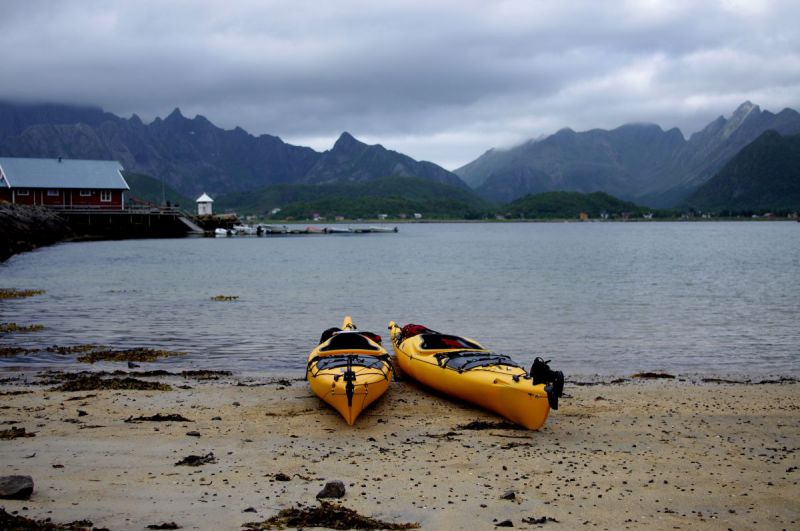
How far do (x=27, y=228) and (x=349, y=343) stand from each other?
63048mm

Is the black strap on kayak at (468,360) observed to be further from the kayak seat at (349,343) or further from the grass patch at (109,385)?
the grass patch at (109,385)

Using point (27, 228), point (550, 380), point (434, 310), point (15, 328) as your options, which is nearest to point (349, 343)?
point (550, 380)

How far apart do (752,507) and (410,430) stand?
5.74 m

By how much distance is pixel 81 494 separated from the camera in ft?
26.8

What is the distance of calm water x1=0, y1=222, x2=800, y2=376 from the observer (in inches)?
809

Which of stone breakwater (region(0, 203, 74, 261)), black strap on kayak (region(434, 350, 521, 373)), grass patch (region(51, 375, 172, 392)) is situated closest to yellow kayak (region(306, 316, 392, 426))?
black strap on kayak (region(434, 350, 521, 373))

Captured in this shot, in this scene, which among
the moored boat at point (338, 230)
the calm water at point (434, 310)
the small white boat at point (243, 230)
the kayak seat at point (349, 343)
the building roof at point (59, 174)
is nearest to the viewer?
the kayak seat at point (349, 343)

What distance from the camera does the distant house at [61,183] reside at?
8306cm

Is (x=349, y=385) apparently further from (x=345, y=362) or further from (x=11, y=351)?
(x=11, y=351)

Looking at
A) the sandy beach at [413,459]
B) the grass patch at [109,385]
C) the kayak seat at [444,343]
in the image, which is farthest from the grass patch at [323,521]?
the kayak seat at [444,343]

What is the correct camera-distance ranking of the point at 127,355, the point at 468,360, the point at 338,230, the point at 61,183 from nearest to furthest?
the point at 468,360
the point at 127,355
the point at 61,183
the point at 338,230

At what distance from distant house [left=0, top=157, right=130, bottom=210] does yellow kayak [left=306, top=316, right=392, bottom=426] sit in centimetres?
8058

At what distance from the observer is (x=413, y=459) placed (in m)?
10.3

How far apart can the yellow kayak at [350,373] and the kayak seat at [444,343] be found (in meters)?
1.16
